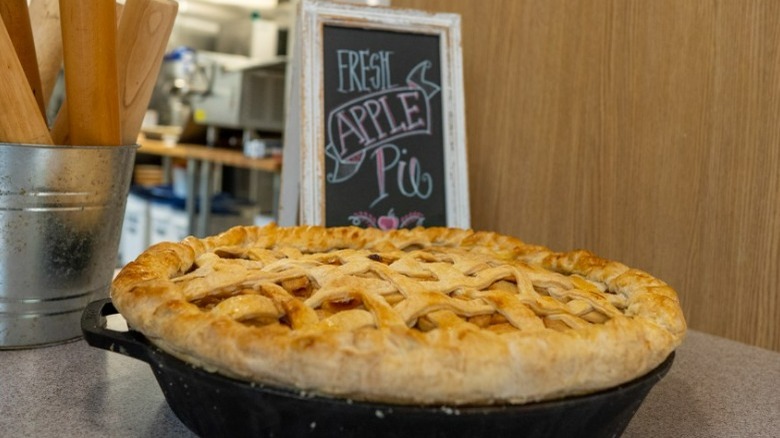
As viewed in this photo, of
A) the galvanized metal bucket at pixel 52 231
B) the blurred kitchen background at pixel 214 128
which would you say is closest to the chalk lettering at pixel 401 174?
the galvanized metal bucket at pixel 52 231

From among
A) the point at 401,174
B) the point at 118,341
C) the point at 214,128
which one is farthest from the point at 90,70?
the point at 214,128

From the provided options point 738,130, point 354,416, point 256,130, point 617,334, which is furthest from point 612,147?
point 256,130

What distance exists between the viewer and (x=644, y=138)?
1249mm

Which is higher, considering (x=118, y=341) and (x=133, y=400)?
(x=118, y=341)

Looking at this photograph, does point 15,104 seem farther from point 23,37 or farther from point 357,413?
point 357,413

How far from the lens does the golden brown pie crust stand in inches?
21.2

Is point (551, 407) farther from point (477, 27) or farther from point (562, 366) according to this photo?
point (477, 27)

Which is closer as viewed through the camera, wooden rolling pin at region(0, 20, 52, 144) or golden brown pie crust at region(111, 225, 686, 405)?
golden brown pie crust at region(111, 225, 686, 405)

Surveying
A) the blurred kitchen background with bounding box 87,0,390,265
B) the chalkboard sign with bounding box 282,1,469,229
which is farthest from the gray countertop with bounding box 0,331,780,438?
the blurred kitchen background with bounding box 87,0,390,265

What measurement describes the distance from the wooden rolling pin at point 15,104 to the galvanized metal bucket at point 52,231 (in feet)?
0.09

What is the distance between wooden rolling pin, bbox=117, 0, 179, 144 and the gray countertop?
1.07 ft

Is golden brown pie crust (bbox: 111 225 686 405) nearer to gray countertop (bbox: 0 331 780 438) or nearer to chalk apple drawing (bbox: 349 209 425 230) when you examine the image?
gray countertop (bbox: 0 331 780 438)

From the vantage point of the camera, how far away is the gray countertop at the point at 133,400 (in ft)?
2.28

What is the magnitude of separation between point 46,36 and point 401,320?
0.73 m
